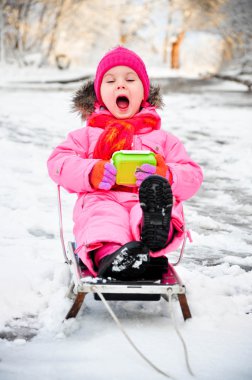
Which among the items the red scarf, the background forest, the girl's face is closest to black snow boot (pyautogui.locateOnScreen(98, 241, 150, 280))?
the red scarf

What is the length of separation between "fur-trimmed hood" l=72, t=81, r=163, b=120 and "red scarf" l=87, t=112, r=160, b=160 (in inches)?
7.3

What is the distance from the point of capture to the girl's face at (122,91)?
2.88 m

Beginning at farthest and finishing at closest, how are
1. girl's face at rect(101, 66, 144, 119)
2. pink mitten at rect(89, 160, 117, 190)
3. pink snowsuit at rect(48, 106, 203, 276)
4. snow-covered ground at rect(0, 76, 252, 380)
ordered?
girl's face at rect(101, 66, 144, 119) → pink mitten at rect(89, 160, 117, 190) → pink snowsuit at rect(48, 106, 203, 276) → snow-covered ground at rect(0, 76, 252, 380)

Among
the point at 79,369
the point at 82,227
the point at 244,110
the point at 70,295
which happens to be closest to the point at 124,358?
the point at 79,369

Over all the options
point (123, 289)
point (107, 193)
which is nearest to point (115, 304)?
point (123, 289)

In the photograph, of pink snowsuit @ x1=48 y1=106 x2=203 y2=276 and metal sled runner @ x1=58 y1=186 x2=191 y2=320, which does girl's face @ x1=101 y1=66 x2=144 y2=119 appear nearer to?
pink snowsuit @ x1=48 y1=106 x2=203 y2=276

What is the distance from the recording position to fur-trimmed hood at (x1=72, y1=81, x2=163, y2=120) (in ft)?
10.1

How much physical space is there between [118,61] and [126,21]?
1630 inches

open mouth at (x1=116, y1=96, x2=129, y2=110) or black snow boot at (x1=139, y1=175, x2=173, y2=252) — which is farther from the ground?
open mouth at (x1=116, y1=96, x2=129, y2=110)

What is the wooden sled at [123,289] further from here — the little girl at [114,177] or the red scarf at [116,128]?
the red scarf at [116,128]

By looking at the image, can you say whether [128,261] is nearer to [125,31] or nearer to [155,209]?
[155,209]

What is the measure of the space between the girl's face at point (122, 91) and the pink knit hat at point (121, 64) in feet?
0.08

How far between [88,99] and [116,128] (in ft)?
1.51

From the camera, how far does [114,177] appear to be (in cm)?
246
